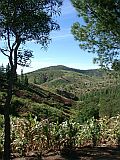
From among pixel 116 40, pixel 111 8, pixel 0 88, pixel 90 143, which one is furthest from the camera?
pixel 0 88

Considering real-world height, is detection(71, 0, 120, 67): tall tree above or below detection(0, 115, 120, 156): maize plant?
above

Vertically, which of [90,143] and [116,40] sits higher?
[116,40]

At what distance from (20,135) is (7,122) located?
2.05 metres

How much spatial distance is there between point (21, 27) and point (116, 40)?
966cm

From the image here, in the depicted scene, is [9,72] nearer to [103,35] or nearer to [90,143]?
[90,143]

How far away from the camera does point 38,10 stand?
13.2m

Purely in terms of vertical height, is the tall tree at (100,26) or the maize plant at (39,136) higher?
the tall tree at (100,26)

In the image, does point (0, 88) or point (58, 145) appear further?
point (0, 88)

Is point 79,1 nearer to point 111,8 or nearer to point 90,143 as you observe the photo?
point 111,8

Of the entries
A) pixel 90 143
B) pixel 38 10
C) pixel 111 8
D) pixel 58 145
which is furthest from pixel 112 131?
pixel 38 10

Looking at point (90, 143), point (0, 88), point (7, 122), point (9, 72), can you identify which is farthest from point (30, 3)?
point (0, 88)

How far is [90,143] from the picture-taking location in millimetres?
17641

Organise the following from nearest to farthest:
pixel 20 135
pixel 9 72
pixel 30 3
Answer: pixel 30 3, pixel 9 72, pixel 20 135

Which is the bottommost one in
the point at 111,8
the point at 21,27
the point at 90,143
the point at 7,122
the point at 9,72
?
the point at 90,143
